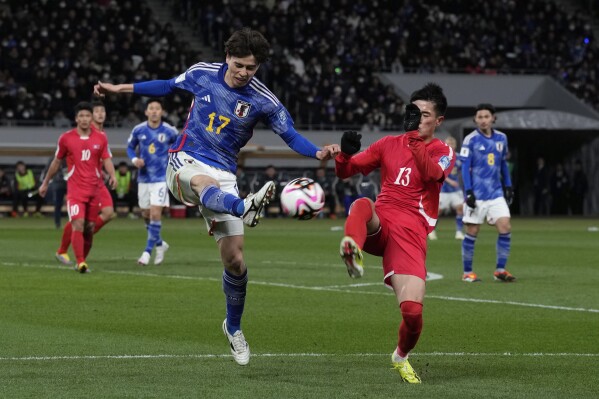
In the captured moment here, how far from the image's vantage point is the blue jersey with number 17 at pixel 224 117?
9.08 m

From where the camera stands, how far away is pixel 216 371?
8.58 m

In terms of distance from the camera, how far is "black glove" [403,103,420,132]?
786cm

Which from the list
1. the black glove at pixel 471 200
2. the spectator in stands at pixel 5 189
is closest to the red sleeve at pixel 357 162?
the black glove at pixel 471 200

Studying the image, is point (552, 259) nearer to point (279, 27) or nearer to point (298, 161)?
point (298, 161)

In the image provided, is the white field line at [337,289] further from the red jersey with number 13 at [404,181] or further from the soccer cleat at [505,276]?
the red jersey with number 13 at [404,181]

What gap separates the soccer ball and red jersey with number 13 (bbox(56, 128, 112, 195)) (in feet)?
33.9

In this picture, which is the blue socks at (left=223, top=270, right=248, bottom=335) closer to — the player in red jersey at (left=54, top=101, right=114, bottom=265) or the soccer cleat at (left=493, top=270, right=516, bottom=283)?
the soccer cleat at (left=493, top=270, right=516, bottom=283)

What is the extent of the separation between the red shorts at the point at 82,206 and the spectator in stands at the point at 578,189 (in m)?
33.5

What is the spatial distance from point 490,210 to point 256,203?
9.55 m

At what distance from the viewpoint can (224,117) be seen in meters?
9.07

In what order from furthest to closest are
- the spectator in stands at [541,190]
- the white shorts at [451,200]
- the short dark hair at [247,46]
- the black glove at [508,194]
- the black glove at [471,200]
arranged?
the spectator in stands at [541,190] < the white shorts at [451,200] < the black glove at [508,194] < the black glove at [471,200] < the short dark hair at [247,46]

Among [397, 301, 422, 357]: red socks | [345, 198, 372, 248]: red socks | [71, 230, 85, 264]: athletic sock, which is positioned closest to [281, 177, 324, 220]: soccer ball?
[345, 198, 372, 248]: red socks

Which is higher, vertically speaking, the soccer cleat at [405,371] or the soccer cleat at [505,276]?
the soccer cleat at [405,371]

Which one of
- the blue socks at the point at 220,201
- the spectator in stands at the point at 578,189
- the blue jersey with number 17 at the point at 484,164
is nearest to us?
the blue socks at the point at 220,201
